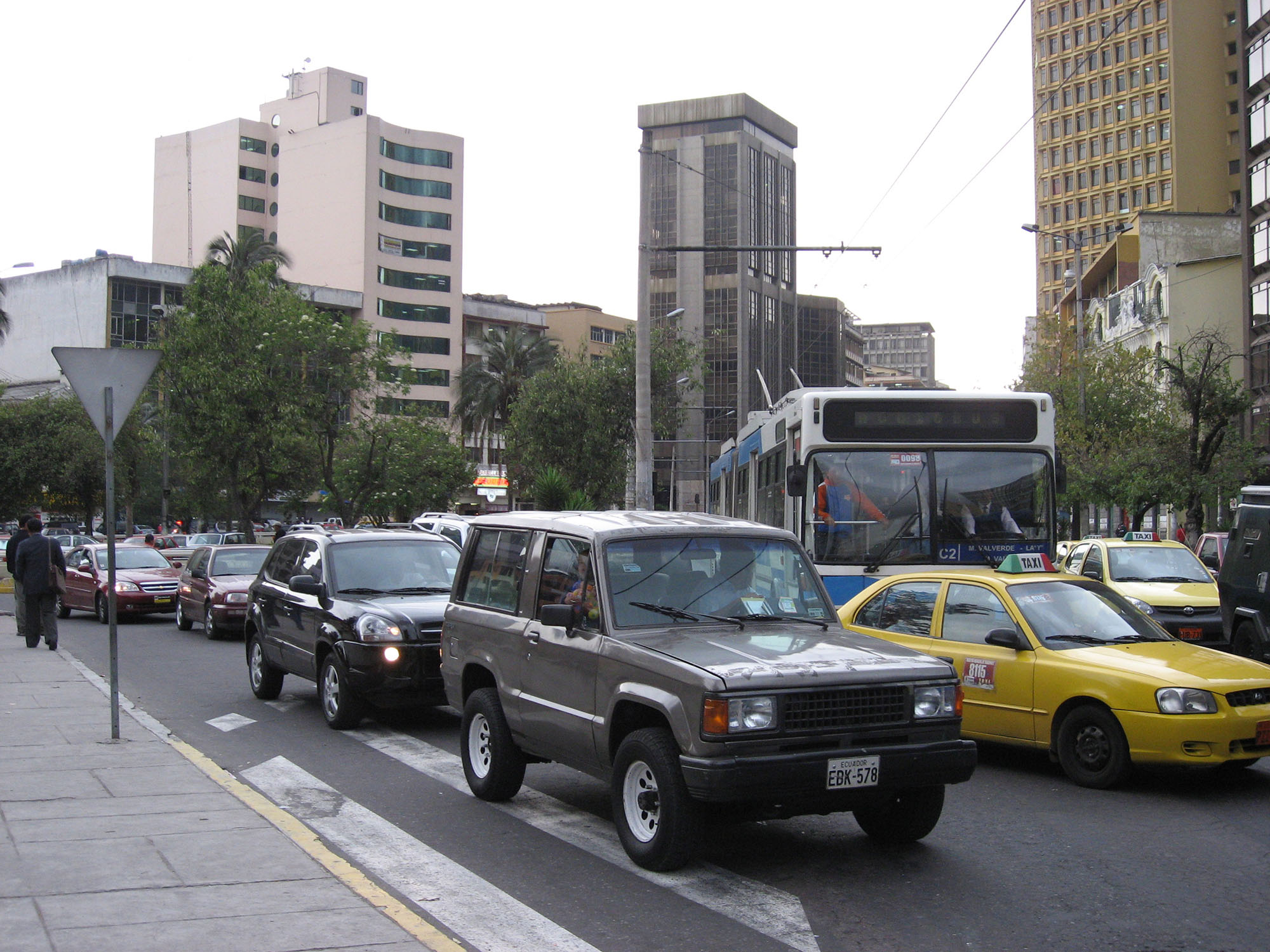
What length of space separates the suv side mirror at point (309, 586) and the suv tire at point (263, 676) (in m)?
1.75

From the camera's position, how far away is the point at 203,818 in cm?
688

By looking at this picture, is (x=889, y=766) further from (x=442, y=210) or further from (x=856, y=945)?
(x=442, y=210)

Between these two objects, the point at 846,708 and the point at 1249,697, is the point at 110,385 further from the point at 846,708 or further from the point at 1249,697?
the point at 1249,697

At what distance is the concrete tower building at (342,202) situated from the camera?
92.2 meters

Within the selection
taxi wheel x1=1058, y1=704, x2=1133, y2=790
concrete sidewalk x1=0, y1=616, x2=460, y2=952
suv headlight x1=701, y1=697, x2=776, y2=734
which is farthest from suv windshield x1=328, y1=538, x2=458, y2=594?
suv headlight x1=701, y1=697, x2=776, y2=734

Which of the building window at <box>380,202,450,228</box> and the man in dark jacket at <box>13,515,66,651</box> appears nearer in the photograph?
the man in dark jacket at <box>13,515,66,651</box>

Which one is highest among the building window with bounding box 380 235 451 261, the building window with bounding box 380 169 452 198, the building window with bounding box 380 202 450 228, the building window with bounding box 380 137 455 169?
the building window with bounding box 380 137 455 169

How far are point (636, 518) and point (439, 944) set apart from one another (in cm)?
304

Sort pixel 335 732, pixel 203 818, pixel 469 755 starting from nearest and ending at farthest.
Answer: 1. pixel 203 818
2. pixel 469 755
3. pixel 335 732

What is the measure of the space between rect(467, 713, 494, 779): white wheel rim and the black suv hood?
6.22 feet

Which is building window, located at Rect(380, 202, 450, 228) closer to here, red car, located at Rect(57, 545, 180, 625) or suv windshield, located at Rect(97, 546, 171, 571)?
red car, located at Rect(57, 545, 180, 625)

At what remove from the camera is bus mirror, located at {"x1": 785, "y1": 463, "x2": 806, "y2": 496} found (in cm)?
1195

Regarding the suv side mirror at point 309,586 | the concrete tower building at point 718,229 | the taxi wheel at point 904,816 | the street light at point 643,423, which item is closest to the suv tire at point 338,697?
the suv side mirror at point 309,586

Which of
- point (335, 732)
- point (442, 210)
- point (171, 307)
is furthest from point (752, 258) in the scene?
point (335, 732)
